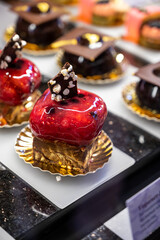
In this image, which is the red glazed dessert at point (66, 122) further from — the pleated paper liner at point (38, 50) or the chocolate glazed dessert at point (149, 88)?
the pleated paper liner at point (38, 50)

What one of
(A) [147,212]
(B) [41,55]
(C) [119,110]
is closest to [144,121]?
(C) [119,110]

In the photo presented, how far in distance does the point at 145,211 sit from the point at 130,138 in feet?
1.63

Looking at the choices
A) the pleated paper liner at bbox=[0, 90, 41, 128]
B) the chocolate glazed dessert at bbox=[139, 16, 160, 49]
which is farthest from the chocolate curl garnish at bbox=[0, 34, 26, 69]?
the chocolate glazed dessert at bbox=[139, 16, 160, 49]

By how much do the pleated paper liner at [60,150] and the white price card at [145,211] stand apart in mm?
235

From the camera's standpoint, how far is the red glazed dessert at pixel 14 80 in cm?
143

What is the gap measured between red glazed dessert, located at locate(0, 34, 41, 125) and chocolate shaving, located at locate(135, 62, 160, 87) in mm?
418

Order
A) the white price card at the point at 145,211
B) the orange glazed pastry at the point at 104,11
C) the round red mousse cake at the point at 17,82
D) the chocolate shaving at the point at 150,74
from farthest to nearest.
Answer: the orange glazed pastry at the point at 104,11 < the chocolate shaving at the point at 150,74 < the round red mousse cake at the point at 17,82 < the white price card at the point at 145,211

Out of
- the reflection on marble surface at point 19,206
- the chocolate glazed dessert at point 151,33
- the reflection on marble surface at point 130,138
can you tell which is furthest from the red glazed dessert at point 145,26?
the reflection on marble surface at point 19,206

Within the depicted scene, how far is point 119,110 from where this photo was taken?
5.67 ft

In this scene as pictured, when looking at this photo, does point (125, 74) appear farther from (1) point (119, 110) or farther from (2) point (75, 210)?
(2) point (75, 210)

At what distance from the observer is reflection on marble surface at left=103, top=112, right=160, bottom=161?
1482 millimetres

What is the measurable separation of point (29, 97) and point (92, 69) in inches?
15.7

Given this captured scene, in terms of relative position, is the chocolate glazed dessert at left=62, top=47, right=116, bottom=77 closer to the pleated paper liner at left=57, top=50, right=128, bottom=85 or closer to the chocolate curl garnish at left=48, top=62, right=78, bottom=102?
the pleated paper liner at left=57, top=50, right=128, bottom=85

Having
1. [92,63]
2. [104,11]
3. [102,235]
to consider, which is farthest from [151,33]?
[102,235]
